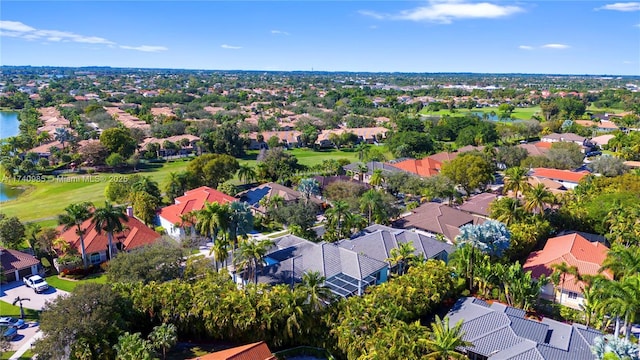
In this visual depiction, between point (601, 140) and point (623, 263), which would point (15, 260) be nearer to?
point (623, 263)

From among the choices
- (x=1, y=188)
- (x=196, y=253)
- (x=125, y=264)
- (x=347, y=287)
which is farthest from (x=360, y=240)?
(x=1, y=188)

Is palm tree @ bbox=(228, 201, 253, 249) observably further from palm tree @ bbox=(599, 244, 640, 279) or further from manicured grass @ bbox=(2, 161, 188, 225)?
manicured grass @ bbox=(2, 161, 188, 225)

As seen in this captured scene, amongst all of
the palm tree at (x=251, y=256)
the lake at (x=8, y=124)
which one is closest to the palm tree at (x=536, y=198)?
the palm tree at (x=251, y=256)

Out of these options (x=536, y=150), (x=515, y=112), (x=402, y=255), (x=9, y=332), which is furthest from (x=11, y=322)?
(x=515, y=112)

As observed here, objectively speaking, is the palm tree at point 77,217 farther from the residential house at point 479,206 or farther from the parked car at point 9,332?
the residential house at point 479,206

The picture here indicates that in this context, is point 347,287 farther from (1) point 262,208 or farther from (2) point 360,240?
(1) point 262,208

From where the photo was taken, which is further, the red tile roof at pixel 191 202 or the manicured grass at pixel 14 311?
the red tile roof at pixel 191 202

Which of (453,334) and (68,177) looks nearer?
(453,334)
